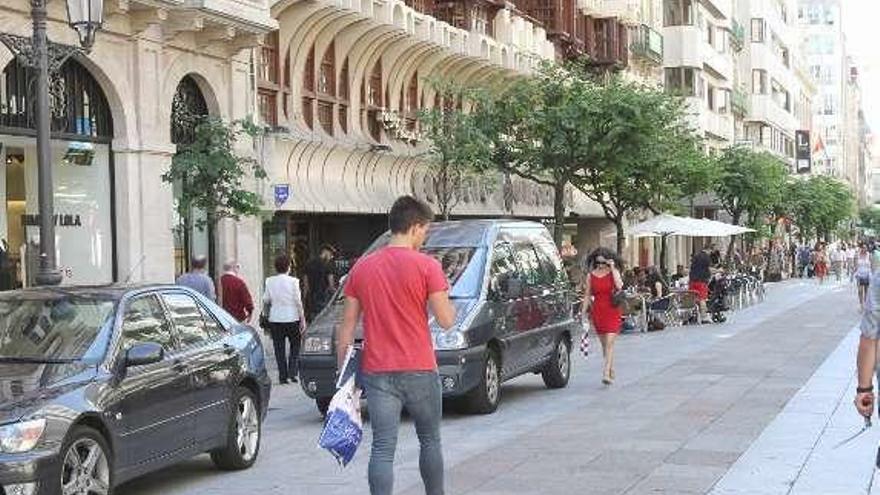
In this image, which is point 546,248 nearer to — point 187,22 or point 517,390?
point 517,390

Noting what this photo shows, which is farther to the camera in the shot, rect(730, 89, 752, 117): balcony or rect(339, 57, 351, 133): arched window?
rect(730, 89, 752, 117): balcony

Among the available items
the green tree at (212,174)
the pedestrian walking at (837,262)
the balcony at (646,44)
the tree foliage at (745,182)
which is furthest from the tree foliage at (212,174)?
the pedestrian walking at (837,262)

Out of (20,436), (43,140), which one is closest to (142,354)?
(20,436)

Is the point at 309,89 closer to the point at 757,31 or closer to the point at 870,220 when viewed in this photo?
the point at 757,31

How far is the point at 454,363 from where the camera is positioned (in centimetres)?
1187

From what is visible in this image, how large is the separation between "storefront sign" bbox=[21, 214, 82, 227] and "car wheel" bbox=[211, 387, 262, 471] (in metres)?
9.13

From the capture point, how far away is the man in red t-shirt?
657 cm

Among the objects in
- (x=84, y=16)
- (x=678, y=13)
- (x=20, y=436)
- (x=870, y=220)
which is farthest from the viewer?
(x=870, y=220)

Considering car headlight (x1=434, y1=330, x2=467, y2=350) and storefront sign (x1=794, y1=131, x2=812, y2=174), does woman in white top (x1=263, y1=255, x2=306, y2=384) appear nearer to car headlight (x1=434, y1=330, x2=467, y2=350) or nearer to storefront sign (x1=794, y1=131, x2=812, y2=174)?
car headlight (x1=434, y1=330, x2=467, y2=350)

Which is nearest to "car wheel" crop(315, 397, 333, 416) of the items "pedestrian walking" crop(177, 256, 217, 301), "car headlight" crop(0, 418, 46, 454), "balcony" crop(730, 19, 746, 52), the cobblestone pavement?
the cobblestone pavement

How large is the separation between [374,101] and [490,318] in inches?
678

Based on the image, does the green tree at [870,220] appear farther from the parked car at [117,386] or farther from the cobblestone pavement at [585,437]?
the parked car at [117,386]

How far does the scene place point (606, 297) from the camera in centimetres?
1507

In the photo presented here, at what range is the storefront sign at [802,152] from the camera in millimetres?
90750
